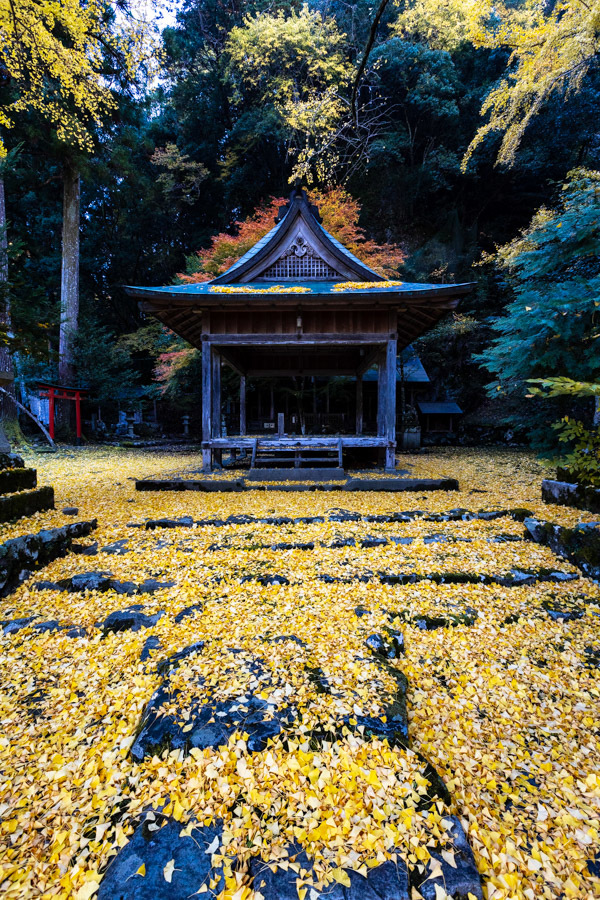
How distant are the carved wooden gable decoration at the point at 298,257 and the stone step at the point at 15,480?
5.80 metres

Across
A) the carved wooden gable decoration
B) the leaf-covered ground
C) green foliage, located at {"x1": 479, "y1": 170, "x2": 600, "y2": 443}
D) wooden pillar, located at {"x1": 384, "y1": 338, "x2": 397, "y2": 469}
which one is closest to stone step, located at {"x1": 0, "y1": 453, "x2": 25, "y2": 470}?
the leaf-covered ground

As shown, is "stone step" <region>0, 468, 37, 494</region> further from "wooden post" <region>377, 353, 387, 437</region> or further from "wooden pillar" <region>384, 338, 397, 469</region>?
"wooden post" <region>377, 353, 387, 437</region>

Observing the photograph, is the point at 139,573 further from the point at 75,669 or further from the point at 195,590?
the point at 75,669

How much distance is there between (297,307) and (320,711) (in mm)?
7179

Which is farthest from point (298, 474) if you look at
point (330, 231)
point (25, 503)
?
point (330, 231)

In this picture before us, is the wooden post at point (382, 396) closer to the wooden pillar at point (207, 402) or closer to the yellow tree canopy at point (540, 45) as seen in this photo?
the wooden pillar at point (207, 402)

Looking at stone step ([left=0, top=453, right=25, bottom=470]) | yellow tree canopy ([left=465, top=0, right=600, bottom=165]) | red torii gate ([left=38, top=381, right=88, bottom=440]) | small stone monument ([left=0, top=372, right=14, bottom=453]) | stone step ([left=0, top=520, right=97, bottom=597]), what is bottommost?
stone step ([left=0, top=520, right=97, bottom=597])

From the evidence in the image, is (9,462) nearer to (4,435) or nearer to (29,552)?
(4,435)

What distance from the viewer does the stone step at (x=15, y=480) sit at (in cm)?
446

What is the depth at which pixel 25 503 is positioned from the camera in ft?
14.9

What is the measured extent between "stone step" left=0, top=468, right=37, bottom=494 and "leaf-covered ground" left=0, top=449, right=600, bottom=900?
65 centimetres

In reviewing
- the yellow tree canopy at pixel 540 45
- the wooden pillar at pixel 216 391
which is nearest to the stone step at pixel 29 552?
the wooden pillar at pixel 216 391

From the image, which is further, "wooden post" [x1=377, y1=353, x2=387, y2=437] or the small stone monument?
"wooden post" [x1=377, y1=353, x2=387, y2=437]

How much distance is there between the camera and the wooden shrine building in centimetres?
741
